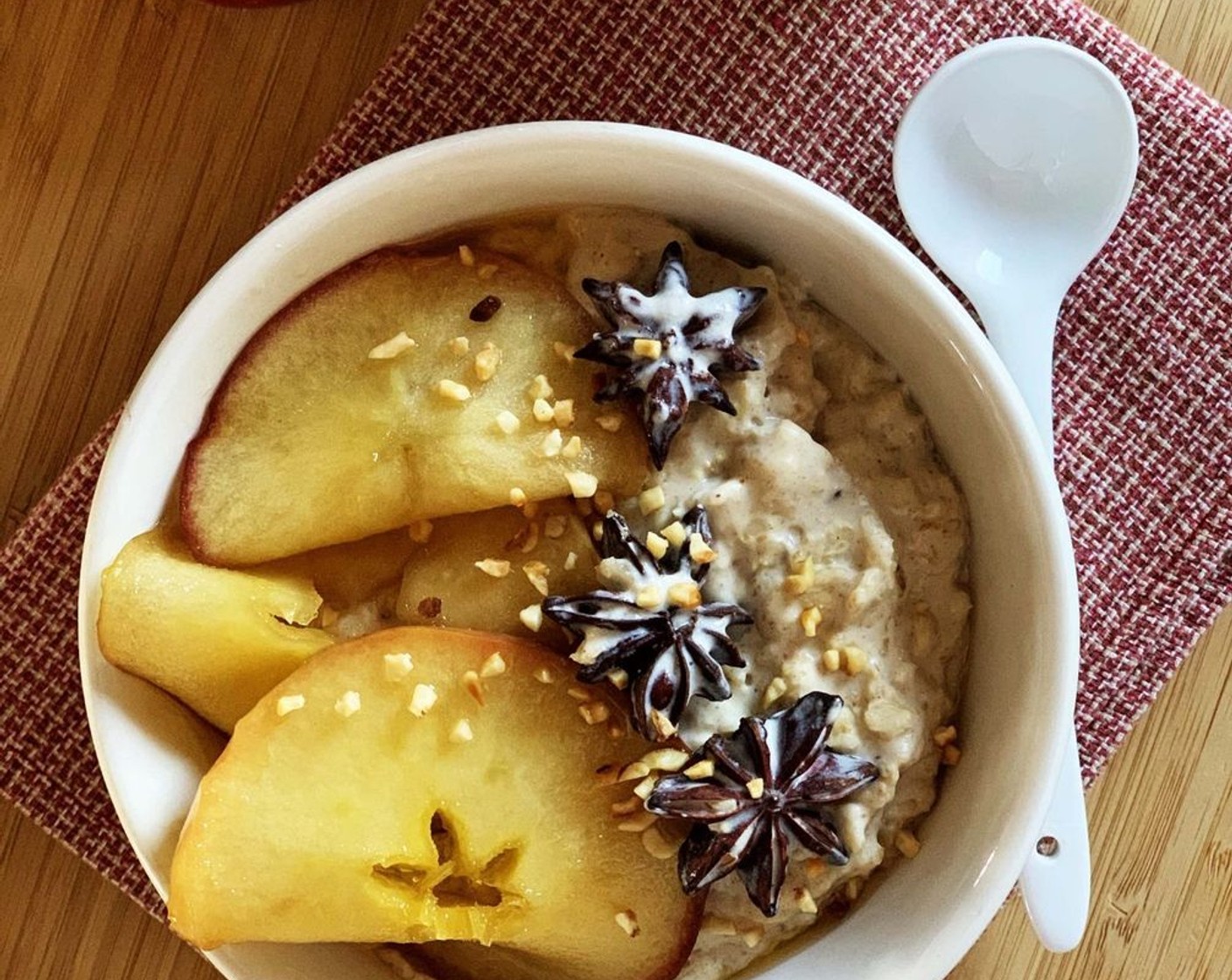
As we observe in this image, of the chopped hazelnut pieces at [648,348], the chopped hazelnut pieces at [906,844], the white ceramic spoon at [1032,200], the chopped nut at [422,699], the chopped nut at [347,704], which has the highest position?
the white ceramic spoon at [1032,200]

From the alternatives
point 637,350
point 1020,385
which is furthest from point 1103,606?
point 637,350

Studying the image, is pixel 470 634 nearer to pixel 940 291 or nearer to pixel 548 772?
pixel 548 772

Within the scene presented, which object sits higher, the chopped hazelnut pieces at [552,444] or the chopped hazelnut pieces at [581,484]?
the chopped hazelnut pieces at [552,444]

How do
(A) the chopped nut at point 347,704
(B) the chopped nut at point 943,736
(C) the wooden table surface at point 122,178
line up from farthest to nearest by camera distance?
(C) the wooden table surface at point 122,178
(B) the chopped nut at point 943,736
(A) the chopped nut at point 347,704

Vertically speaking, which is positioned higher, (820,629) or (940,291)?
(940,291)

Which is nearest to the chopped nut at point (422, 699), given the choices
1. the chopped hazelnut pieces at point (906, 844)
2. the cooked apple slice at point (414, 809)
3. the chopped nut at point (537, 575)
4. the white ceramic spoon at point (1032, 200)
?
the cooked apple slice at point (414, 809)

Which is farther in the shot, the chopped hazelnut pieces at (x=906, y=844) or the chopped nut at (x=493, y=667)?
the chopped hazelnut pieces at (x=906, y=844)

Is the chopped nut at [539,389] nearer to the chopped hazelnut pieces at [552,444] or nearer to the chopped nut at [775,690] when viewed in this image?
the chopped hazelnut pieces at [552,444]

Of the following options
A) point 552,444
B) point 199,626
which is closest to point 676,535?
point 552,444
